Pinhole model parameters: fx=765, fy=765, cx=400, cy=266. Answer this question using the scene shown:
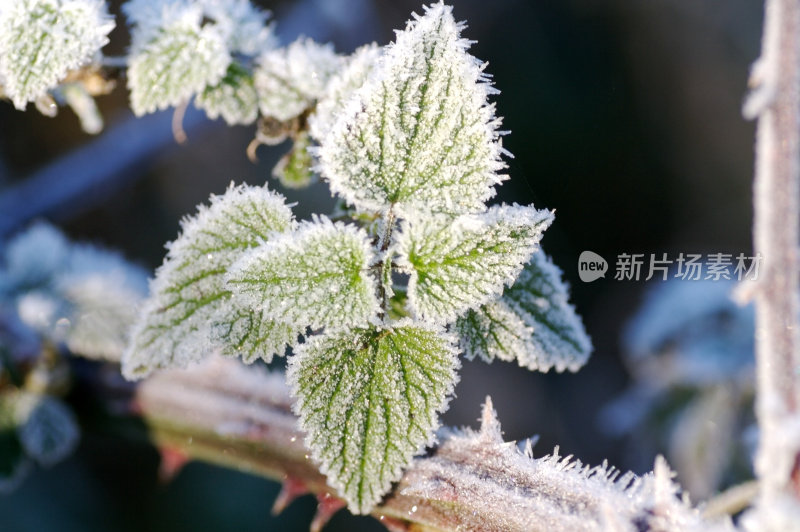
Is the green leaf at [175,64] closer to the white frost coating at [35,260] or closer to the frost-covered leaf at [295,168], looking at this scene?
the frost-covered leaf at [295,168]

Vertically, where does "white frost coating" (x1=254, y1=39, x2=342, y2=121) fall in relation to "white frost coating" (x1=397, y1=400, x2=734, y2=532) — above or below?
above

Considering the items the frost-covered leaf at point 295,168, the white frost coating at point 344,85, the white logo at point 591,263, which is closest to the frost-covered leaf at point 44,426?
the frost-covered leaf at point 295,168

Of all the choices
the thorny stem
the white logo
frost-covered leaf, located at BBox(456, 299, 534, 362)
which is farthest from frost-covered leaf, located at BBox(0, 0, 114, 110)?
the white logo

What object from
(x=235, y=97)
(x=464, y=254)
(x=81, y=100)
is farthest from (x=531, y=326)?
(x=81, y=100)

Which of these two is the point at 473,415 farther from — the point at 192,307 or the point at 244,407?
the point at 192,307

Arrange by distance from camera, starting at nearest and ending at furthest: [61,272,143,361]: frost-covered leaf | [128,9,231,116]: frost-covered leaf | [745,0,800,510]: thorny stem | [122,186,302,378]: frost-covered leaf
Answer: [745,0,800,510]: thorny stem < [122,186,302,378]: frost-covered leaf < [128,9,231,116]: frost-covered leaf < [61,272,143,361]: frost-covered leaf

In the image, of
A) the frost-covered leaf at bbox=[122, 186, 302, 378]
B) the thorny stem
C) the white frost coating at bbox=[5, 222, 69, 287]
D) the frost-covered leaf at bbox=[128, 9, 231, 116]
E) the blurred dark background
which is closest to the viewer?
the thorny stem

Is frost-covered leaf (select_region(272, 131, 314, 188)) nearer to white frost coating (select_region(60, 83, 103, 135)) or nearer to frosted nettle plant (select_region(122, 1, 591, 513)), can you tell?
frosted nettle plant (select_region(122, 1, 591, 513))

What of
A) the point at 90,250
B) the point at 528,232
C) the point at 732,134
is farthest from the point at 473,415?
the point at 528,232
